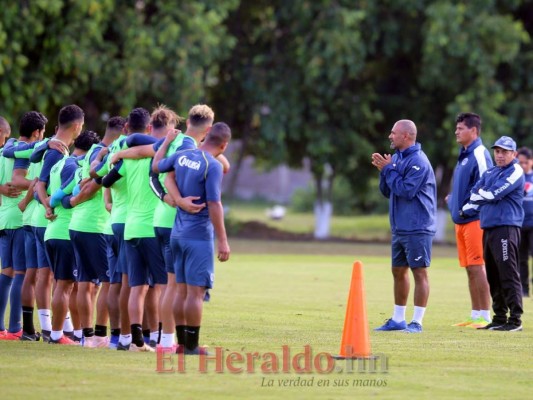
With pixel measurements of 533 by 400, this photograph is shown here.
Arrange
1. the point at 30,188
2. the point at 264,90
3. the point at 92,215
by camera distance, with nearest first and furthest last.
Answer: the point at 92,215 → the point at 30,188 → the point at 264,90

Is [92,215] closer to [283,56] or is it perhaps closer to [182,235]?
[182,235]

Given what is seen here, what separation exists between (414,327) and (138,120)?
436cm

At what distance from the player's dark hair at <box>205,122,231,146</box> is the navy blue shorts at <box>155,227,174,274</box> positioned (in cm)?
98

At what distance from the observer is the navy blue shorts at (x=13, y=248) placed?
13156 millimetres

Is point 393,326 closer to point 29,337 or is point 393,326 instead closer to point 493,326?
point 493,326

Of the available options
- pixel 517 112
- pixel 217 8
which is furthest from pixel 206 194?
pixel 517 112

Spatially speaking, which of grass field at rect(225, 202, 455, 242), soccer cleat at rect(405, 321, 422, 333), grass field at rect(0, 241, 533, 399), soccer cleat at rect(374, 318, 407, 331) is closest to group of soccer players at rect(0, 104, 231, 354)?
grass field at rect(0, 241, 533, 399)

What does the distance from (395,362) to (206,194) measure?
2365mm

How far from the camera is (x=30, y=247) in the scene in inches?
514

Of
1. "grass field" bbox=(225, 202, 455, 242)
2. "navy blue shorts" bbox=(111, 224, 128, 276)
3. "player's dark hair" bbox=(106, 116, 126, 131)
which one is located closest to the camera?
"navy blue shorts" bbox=(111, 224, 128, 276)

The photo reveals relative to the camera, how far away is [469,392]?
30.6 feet

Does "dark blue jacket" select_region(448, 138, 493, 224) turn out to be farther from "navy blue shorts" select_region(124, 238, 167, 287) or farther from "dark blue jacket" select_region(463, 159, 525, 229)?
"navy blue shorts" select_region(124, 238, 167, 287)

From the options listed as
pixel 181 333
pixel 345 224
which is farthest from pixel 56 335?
pixel 345 224

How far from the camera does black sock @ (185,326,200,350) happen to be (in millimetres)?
10906
